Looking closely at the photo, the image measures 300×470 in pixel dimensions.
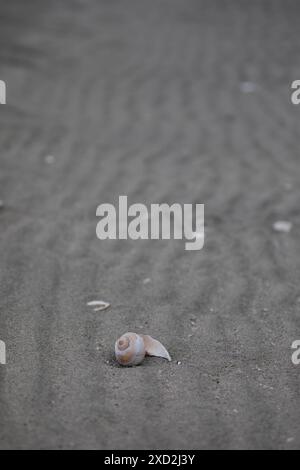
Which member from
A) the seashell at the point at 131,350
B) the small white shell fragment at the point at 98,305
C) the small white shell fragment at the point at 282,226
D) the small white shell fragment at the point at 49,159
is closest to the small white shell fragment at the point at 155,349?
the seashell at the point at 131,350

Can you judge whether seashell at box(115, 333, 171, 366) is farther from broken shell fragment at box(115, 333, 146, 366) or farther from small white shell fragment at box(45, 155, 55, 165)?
small white shell fragment at box(45, 155, 55, 165)

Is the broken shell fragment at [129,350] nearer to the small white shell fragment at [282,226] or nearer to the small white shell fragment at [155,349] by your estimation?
the small white shell fragment at [155,349]

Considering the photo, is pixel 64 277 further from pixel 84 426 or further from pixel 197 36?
pixel 197 36

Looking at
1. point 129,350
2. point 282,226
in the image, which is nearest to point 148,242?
point 282,226

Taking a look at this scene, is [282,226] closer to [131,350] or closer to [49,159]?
[131,350]

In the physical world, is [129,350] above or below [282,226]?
below
